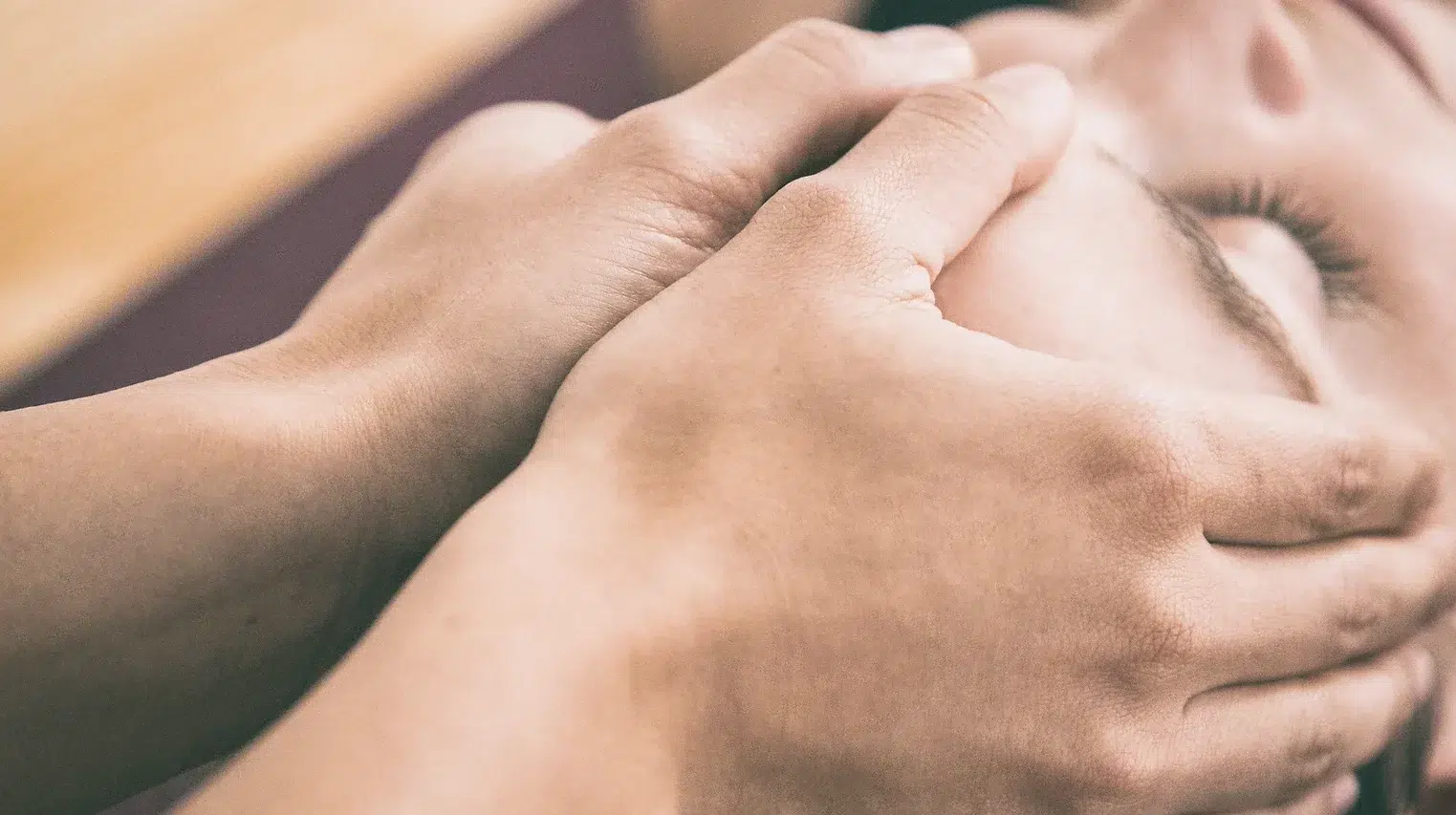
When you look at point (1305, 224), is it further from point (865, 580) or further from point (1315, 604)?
point (865, 580)

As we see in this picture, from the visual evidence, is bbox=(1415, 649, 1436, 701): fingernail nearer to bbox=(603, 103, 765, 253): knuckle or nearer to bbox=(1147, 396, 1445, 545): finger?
bbox=(1147, 396, 1445, 545): finger

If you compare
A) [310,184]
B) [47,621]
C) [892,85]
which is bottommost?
[310,184]

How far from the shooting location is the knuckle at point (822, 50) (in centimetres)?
65

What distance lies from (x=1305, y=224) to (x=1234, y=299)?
19 centimetres

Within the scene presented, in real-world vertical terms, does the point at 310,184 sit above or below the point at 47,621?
below

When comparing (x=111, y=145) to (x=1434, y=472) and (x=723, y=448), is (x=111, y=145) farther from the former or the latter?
(x=1434, y=472)

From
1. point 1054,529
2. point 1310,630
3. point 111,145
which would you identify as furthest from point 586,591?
point 111,145

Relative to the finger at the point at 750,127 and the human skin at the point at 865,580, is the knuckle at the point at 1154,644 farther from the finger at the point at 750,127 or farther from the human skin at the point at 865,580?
the finger at the point at 750,127

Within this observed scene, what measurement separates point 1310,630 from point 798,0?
49.8 inches

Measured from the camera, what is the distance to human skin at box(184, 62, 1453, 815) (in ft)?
1.49

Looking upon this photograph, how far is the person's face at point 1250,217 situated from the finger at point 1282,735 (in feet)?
0.60

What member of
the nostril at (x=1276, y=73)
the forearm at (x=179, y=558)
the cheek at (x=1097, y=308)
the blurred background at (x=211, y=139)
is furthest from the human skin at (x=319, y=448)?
the blurred background at (x=211, y=139)

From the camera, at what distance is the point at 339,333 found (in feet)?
2.09

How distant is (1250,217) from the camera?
82 centimetres
